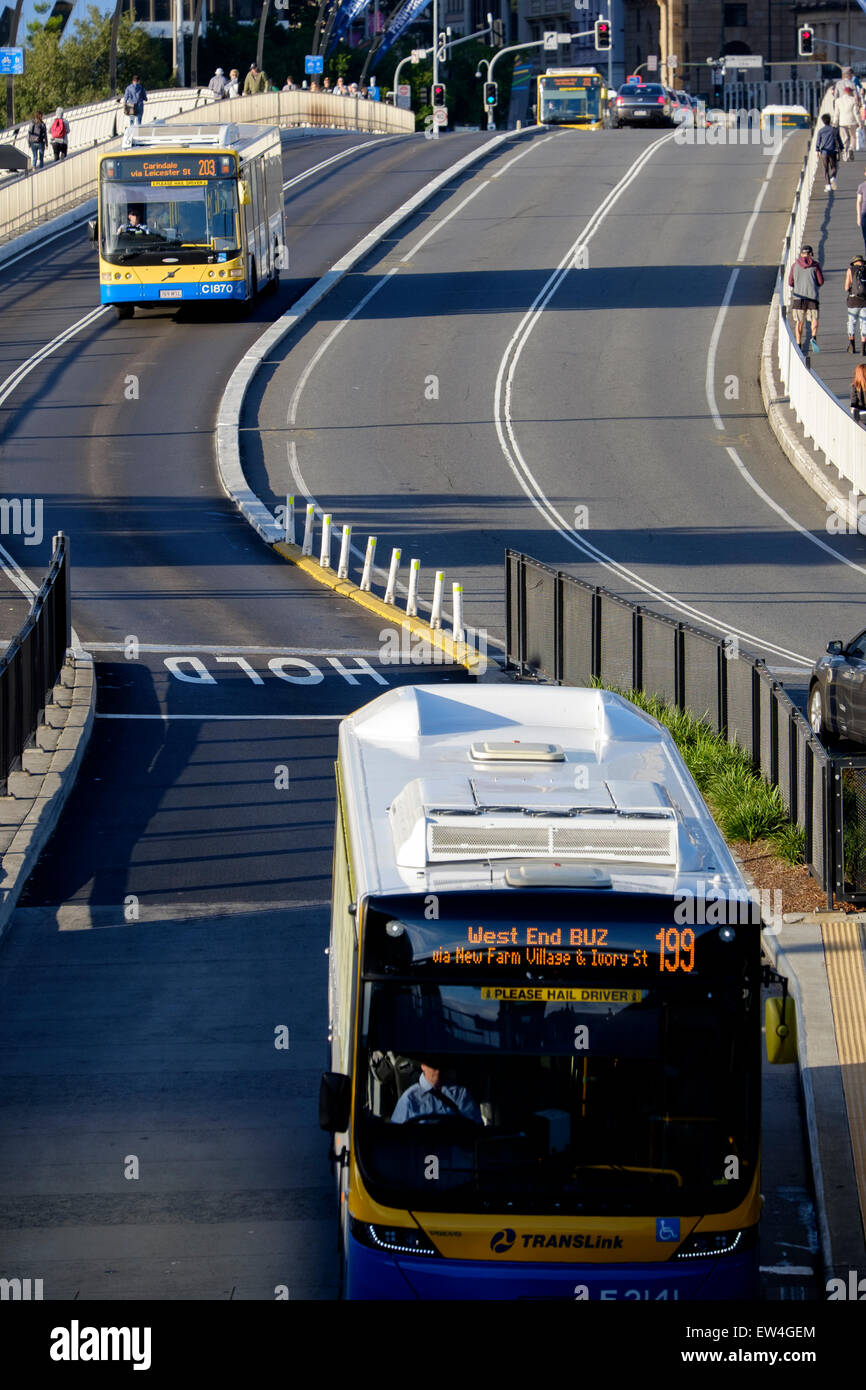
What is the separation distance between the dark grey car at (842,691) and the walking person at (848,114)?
52.6m

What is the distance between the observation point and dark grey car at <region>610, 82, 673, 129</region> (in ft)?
288

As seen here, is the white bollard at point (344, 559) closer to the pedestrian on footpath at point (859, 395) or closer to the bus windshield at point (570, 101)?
the pedestrian on footpath at point (859, 395)

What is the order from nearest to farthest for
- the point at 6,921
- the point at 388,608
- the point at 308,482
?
the point at 6,921 < the point at 388,608 < the point at 308,482

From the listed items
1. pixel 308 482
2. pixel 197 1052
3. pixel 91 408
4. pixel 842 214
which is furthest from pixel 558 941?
pixel 842 214

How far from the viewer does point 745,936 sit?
24.3 ft

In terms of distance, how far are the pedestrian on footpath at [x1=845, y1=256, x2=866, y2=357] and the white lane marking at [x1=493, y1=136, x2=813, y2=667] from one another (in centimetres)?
734

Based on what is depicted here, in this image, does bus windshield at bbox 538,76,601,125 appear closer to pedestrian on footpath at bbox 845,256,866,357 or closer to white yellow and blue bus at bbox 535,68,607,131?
white yellow and blue bus at bbox 535,68,607,131

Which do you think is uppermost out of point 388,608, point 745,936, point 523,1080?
point 745,936

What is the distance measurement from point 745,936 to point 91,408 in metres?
34.7

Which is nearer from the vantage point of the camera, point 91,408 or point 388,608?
point 388,608

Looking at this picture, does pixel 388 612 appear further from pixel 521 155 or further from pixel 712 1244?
pixel 521 155

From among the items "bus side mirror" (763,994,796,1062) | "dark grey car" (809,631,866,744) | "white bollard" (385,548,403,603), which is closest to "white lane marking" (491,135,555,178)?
"white bollard" (385,548,403,603)
